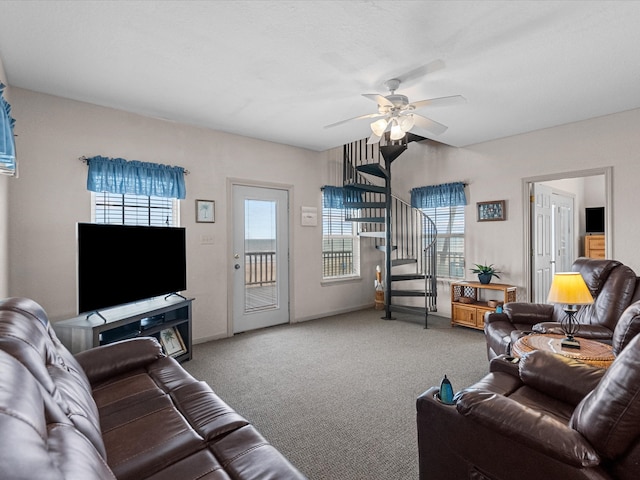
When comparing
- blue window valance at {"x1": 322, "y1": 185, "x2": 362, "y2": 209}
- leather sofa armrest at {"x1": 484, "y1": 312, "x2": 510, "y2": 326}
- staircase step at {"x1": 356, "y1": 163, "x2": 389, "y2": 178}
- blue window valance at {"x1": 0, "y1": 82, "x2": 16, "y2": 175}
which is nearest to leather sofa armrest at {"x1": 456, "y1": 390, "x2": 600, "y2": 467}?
leather sofa armrest at {"x1": 484, "y1": 312, "x2": 510, "y2": 326}

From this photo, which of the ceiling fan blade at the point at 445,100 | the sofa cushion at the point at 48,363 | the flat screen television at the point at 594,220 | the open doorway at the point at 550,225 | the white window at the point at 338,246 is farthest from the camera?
the flat screen television at the point at 594,220

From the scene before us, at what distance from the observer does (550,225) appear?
17.0 ft

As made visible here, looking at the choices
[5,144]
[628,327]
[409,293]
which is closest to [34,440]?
[5,144]

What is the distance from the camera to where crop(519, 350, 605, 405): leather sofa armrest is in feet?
5.26

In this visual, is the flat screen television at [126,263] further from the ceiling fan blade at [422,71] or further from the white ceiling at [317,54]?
the ceiling fan blade at [422,71]

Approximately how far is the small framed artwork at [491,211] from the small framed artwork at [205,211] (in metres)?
3.77

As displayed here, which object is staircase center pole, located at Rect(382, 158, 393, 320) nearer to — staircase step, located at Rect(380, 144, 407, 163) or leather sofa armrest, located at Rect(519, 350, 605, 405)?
staircase step, located at Rect(380, 144, 407, 163)

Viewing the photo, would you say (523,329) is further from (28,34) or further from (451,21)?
(28,34)

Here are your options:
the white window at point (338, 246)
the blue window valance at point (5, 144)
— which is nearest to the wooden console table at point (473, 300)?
the white window at point (338, 246)

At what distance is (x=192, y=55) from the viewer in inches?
101

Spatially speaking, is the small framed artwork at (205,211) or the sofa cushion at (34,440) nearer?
the sofa cushion at (34,440)

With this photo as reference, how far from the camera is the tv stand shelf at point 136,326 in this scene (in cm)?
277

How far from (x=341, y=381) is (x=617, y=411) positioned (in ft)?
7.32

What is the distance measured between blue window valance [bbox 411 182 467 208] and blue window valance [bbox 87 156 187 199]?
145 inches
